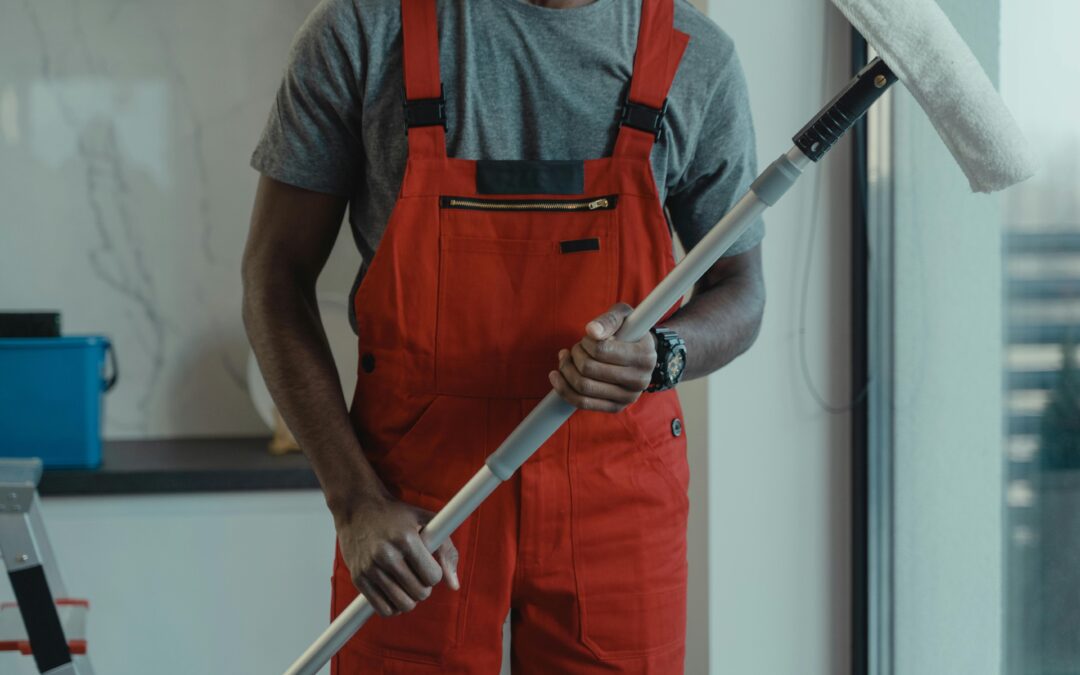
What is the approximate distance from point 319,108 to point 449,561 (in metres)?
0.44

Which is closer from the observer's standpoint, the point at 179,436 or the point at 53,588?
the point at 53,588

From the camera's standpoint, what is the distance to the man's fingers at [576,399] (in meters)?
0.93

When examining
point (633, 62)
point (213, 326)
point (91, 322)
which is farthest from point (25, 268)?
point (633, 62)

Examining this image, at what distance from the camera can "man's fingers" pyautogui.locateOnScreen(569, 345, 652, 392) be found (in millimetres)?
919

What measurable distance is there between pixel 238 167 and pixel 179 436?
0.59 metres

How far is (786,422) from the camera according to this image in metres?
1.90

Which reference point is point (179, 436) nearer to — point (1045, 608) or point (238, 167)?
point (238, 167)

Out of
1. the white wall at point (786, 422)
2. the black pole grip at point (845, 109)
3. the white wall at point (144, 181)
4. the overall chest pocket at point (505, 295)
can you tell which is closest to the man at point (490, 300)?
the overall chest pocket at point (505, 295)

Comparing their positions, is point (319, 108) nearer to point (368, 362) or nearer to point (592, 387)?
point (368, 362)

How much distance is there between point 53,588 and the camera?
1453mm

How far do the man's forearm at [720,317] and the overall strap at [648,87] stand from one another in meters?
0.17

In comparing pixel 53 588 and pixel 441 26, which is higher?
pixel 441 26

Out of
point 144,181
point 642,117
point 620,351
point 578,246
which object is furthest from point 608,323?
point 144,181

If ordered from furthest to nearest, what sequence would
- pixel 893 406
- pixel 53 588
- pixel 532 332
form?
pixel 893 406 < pixel 53 588 < pixel 532 332
